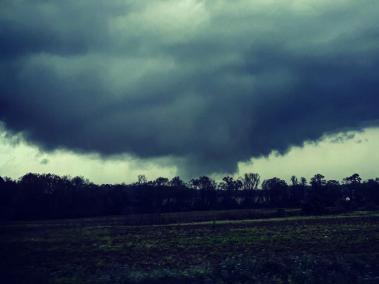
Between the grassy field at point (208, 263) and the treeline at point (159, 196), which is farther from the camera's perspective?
the treeline at point (159, 196)

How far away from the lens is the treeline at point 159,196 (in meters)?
105

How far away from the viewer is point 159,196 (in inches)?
5896

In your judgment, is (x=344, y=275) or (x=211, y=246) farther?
(x=211, y=246)

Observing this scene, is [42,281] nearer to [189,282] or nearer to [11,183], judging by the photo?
[189,282]

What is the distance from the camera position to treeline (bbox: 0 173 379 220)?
105 meters

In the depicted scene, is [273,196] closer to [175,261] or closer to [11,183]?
[11,183]

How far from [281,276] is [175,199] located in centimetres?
13788

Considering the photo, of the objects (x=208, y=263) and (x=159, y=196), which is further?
(x=159, y=196)

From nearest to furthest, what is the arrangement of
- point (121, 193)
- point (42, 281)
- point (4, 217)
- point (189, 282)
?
1. point (189, 282)
2. point (42, 281)
3. point (4, 217)
4. point (121, 193)

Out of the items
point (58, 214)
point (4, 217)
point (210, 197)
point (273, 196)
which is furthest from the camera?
point (210, 197)

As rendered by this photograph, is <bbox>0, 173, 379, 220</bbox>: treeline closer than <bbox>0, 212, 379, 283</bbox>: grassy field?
No

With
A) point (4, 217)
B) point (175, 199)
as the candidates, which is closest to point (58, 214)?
point (4, 217)

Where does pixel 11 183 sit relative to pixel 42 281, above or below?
above

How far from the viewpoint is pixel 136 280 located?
1478 cm
